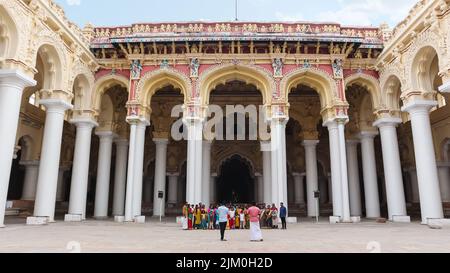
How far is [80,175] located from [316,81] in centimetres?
1197

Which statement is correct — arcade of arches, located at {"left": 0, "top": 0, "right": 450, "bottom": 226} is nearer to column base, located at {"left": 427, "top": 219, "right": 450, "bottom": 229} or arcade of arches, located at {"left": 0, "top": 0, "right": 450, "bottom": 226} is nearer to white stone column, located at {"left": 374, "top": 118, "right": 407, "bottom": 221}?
white stone column, located at {"left": 374, "top": 118, "right": 407, "bottom": 221}

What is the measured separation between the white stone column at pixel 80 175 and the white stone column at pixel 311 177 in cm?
1167

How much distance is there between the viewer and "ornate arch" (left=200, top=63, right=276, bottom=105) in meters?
15.7

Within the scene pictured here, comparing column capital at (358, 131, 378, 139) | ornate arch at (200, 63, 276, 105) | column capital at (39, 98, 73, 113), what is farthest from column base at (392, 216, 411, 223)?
column capital at (39, 98, 73, 113)

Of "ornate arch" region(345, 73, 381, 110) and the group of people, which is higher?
"ornate arch" region(345, 73, 381, 110)

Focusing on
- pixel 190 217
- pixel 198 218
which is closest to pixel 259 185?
pixel 198 218

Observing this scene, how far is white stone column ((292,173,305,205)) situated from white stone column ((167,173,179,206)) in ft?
27.6

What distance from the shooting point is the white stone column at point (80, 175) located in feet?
49.6

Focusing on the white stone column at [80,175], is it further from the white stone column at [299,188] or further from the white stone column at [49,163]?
the white stone column at [299,188]

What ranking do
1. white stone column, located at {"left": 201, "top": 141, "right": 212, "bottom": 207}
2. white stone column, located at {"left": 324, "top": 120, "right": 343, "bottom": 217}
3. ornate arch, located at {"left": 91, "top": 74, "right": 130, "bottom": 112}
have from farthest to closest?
white stone column, located at {"left": 201, "top": 141, "right": 212, "bottom": 207}
ornate arch, located at {"left": 91, "top": 74, "right": 130, "bottom": 112}
white stone column, located at {"left": 324, "top": 120, "right": 343, "bottom": 217}

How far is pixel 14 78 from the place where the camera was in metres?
10.6

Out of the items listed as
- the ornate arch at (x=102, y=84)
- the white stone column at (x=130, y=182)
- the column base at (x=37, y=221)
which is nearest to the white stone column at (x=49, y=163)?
the column base at (x=37, y=221)

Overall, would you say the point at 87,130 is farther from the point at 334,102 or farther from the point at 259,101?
the point at 334,102

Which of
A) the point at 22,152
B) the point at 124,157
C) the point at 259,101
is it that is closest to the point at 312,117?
the point at 259,101
